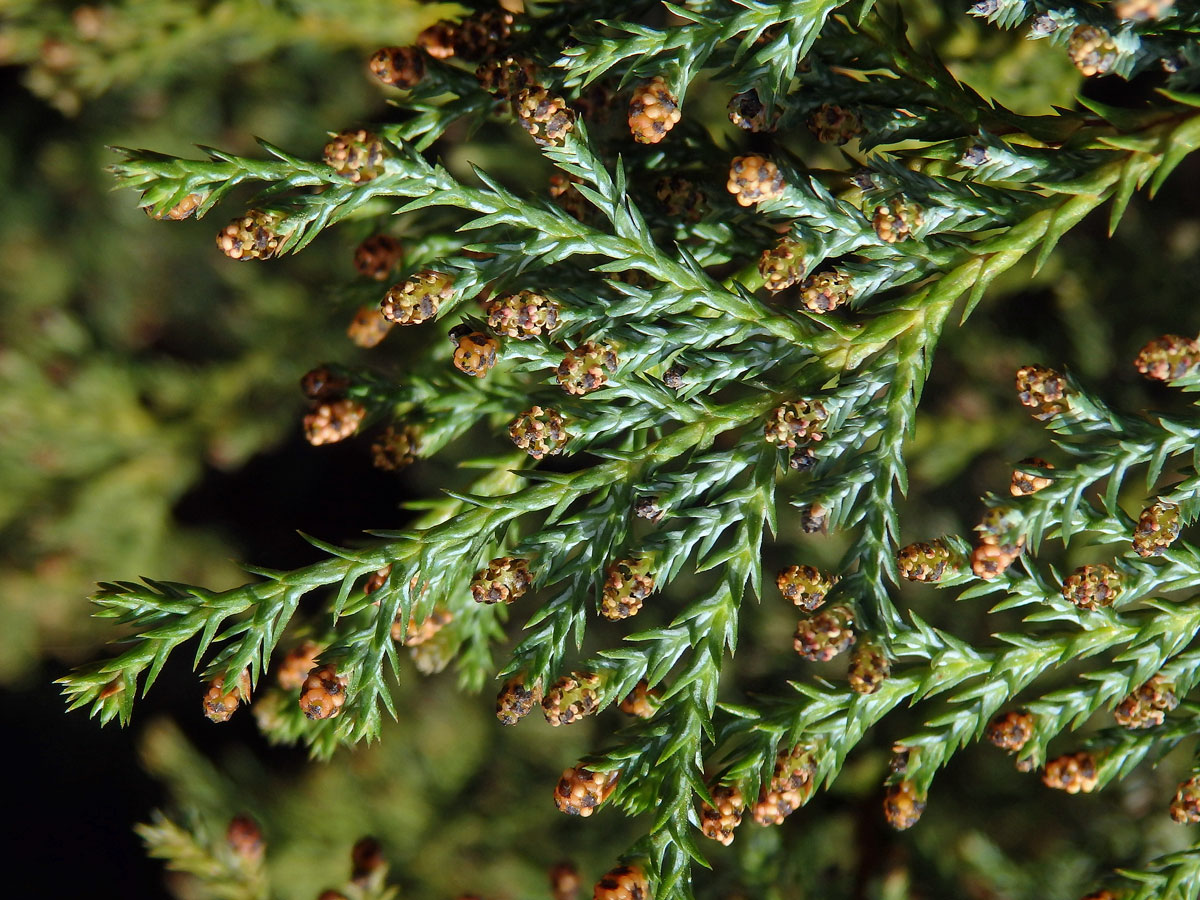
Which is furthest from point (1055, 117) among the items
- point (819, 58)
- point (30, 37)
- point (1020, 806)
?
point (30, 37)

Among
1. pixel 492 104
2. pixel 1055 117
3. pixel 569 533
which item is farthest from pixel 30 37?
pixel 1055 117

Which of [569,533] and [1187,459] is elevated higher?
[569,533]

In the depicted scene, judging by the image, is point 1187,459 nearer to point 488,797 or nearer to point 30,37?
point 488,797

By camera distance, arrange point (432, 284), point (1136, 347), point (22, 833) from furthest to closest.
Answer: point (22, 833)
point (1136, 347)
point (432, 284)

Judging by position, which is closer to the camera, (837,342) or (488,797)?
(837,342)

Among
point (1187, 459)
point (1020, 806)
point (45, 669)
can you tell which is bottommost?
point (45, 669)

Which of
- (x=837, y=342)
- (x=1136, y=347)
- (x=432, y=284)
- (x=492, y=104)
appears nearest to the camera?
(x=432, y=284)
